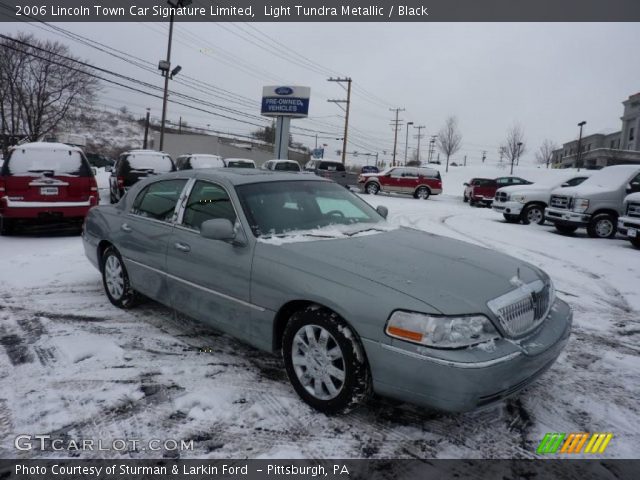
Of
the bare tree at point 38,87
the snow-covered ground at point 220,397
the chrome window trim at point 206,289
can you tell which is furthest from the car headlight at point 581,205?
the bare tree at point 38,87

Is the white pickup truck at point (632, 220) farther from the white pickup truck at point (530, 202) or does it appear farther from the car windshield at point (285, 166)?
the car windshield at point (285, 166)

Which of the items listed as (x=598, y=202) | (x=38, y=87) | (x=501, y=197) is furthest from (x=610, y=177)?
(x=38, y=87)

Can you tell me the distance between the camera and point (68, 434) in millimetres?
2703

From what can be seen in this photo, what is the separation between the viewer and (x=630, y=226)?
33.2ft

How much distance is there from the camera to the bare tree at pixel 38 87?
113 ft

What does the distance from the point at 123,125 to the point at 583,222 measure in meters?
132

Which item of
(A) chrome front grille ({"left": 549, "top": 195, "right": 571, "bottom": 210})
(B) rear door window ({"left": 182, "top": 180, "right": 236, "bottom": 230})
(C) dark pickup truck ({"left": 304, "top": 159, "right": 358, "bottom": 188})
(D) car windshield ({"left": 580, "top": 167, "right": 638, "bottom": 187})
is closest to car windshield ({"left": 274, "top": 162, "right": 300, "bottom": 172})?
(C) dark pickup truck ({"left": 304, "top": 159, "right": 358, "bottom": 188})

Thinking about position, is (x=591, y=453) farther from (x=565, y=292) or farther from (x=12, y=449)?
(x=565, y=292)

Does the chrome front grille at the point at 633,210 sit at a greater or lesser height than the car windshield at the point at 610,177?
lesser

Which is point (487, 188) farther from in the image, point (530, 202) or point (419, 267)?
point (419, 267)

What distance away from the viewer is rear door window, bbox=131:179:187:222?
425 centimetres

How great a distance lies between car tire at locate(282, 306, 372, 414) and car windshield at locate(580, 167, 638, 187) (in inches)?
485

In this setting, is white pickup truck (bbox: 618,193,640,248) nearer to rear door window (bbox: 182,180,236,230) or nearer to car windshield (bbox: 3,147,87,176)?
rear door window (bbox: 182,180,236,230)

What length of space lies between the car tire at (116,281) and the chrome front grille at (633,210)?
415 inches
